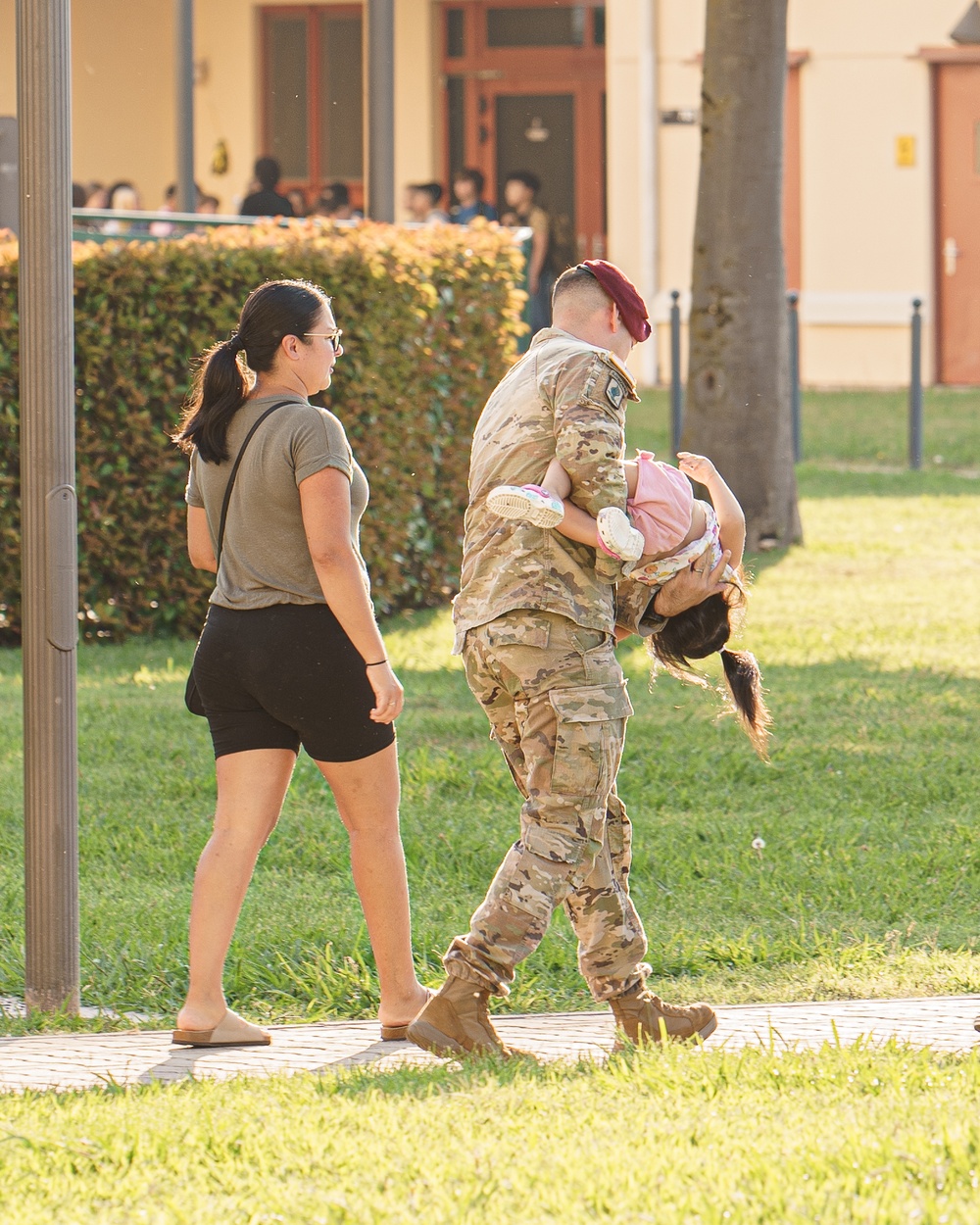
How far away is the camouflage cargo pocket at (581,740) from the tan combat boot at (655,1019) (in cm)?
52

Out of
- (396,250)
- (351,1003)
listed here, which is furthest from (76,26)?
(351,1003)

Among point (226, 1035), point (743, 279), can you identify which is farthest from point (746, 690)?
point (743, 279)

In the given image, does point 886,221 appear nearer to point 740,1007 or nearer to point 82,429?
point 82,429

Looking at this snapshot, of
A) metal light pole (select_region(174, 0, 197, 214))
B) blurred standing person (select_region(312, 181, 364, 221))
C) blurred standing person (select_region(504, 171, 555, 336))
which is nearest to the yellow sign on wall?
blurred standing person (select_region(504, 171, 555, 336))

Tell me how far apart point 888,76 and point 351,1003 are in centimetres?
2024

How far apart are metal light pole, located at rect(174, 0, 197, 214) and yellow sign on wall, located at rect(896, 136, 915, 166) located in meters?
9.42

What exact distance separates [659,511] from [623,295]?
48cm

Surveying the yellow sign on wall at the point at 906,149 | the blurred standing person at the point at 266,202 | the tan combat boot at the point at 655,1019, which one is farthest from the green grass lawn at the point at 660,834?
the yellow sign on wall at the point at 906,149

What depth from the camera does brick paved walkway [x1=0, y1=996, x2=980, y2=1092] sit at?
176 inches

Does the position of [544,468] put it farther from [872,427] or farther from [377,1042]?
[872,427]

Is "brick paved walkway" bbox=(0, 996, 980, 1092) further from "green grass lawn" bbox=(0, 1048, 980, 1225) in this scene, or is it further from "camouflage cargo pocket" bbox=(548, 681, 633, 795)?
"camouflage cargo pocket" bbox=(548, 681, 633, 795)

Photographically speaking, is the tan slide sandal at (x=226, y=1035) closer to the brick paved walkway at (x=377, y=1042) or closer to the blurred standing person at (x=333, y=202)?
the brick paved walkway at (x=377, y=1042)

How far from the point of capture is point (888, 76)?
23609 millimetres

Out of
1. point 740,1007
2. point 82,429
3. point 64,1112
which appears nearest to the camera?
point 64,1112
